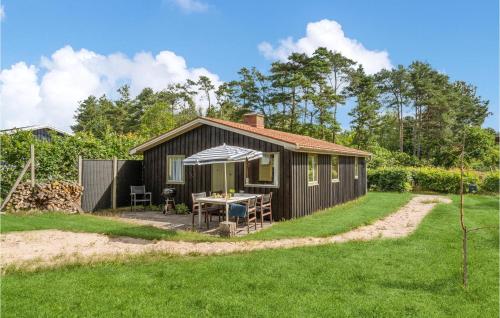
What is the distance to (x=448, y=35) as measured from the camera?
42.2 feet

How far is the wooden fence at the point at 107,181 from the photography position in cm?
1268

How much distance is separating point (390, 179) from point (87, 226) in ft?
58.0

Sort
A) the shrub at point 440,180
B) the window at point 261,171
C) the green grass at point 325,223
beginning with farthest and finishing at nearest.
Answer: the shrub at point 440,180, the window at point 261,171, the green grass at point 325,223

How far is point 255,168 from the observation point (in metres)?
11.6

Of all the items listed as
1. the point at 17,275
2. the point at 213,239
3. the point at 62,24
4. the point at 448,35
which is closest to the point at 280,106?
the point at 448,35

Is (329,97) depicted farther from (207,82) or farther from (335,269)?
(335,269)

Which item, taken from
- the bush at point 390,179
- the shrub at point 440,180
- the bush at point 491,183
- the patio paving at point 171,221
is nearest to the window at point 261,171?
the patio paving at point 171,221

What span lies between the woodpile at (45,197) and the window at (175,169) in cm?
320

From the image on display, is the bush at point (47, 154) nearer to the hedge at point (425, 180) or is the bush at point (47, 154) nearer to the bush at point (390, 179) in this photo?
the bush at point (390, 179)

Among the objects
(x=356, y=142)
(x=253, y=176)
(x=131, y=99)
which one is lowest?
(x=253, y=176)

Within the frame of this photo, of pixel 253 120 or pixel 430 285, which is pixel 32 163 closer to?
pixel 253 120

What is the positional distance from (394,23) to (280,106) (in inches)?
891

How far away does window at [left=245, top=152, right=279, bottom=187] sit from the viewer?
11.2m

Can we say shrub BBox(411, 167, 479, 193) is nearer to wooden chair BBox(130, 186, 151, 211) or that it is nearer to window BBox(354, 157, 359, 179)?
window BBox(354, 157, 359, 179)
